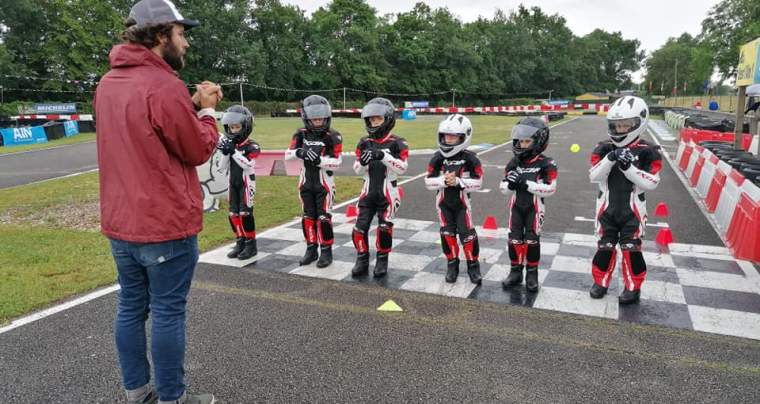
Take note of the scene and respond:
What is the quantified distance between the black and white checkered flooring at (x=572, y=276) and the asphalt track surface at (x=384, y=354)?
270 mm

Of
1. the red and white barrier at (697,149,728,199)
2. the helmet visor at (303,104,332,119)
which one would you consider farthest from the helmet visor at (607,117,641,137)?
the red and white barrier at (697,149,728,199)

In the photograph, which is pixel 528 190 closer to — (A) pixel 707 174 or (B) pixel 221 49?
(A) pixel 707 174

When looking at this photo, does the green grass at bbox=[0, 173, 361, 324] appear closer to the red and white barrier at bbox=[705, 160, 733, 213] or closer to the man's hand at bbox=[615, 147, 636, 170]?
the man's hand at bbox=[615, 147, 636, 170]

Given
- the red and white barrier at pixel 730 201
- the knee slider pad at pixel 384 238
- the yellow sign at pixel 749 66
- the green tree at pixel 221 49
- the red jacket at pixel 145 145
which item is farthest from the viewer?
the green tree at pixel 221 49

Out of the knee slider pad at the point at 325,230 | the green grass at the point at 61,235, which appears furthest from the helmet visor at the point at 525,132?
the green grass at the point at 61,235

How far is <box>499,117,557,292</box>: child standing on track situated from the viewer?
506 centimetres

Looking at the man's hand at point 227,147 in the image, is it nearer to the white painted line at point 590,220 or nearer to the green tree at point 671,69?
the white painted line at point 590,220

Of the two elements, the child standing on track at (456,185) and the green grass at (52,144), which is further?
the green grass at (52,144)

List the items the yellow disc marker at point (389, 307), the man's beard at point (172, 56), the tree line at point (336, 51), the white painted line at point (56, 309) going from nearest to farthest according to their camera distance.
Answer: the man's beard at point (172, 56), the white painted line at point (56, 309), the yellow disc marker at point (389, 307), the tree line at point (336, 51)

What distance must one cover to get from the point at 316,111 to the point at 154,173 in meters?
3.42

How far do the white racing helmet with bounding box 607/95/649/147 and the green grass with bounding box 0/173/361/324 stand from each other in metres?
5.16

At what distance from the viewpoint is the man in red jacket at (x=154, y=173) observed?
2.57 m

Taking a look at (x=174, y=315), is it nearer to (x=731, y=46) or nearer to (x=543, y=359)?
(x=543, y=359)

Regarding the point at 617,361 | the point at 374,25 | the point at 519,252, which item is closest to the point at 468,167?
the point at 519,252
